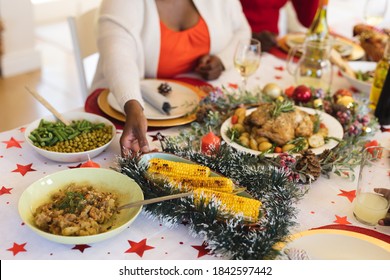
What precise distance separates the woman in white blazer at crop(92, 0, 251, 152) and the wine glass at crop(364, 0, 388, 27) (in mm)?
531

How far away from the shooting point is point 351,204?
1060 mm

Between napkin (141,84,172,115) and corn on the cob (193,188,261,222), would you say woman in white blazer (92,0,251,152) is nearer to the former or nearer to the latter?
napkin (141,84,172,115)

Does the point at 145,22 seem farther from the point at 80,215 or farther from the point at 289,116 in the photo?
the point at 80,215

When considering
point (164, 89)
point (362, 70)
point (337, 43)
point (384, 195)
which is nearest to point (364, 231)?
point (384, 195)

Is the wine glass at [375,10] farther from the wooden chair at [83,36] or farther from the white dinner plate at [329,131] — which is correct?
the wooden chair at [83,36]

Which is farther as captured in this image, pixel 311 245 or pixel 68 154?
pixel 68 154

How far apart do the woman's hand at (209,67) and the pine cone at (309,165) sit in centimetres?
67

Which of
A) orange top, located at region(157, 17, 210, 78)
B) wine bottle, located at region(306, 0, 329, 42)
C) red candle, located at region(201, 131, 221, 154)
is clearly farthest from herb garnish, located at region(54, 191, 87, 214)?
wine bottle, located at region(306, 0, 329, 42)

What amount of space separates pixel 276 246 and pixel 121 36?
0.98m

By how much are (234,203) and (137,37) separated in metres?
0.89

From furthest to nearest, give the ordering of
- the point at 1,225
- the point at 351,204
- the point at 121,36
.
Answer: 1. the point at 121,36
2. the point at 351,204
3. the point at 1,225

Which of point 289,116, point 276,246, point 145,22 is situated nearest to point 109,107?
point 145,22

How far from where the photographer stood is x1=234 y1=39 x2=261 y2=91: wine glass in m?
1.49
